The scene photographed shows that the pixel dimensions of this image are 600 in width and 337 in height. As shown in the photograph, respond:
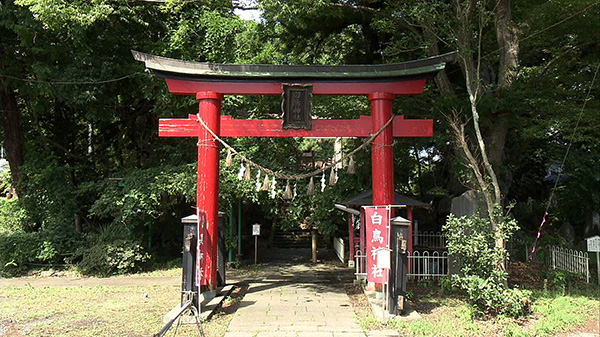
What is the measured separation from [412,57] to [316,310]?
9410mm

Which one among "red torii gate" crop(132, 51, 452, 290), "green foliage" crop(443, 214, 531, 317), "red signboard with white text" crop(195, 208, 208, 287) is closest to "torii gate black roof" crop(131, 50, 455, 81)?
"red torii gate" crop(132, 51, 452, 290)

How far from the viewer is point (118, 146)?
1772 cm

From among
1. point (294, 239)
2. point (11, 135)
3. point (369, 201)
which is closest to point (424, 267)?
point (369, 201)

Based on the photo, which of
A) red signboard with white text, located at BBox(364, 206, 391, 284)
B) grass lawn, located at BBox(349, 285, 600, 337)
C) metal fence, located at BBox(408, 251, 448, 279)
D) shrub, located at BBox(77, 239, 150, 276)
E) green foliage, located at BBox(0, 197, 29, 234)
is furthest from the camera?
green foliage, located at BBox(0, 197, 29, 234)

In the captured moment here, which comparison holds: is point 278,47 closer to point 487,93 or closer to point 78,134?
point 487,93

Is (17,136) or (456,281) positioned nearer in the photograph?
(456,281)

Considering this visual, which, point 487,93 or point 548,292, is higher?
point 487,93

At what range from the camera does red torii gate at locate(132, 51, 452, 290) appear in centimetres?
854

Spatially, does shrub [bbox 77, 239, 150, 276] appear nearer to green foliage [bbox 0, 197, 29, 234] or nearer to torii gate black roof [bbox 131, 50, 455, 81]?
green foliage [bbox 0, 197, 29, 234]

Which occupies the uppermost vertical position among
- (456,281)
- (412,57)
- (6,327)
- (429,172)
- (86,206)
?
(412,57)

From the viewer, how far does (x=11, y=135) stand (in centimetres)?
1516

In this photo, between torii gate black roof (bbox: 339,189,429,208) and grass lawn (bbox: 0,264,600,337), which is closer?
grass lawn (bbox: 0,264,600,337)

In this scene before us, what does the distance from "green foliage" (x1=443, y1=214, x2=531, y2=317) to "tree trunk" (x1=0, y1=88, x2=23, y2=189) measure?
15953 mm

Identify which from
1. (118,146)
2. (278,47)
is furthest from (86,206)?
(278,47)
